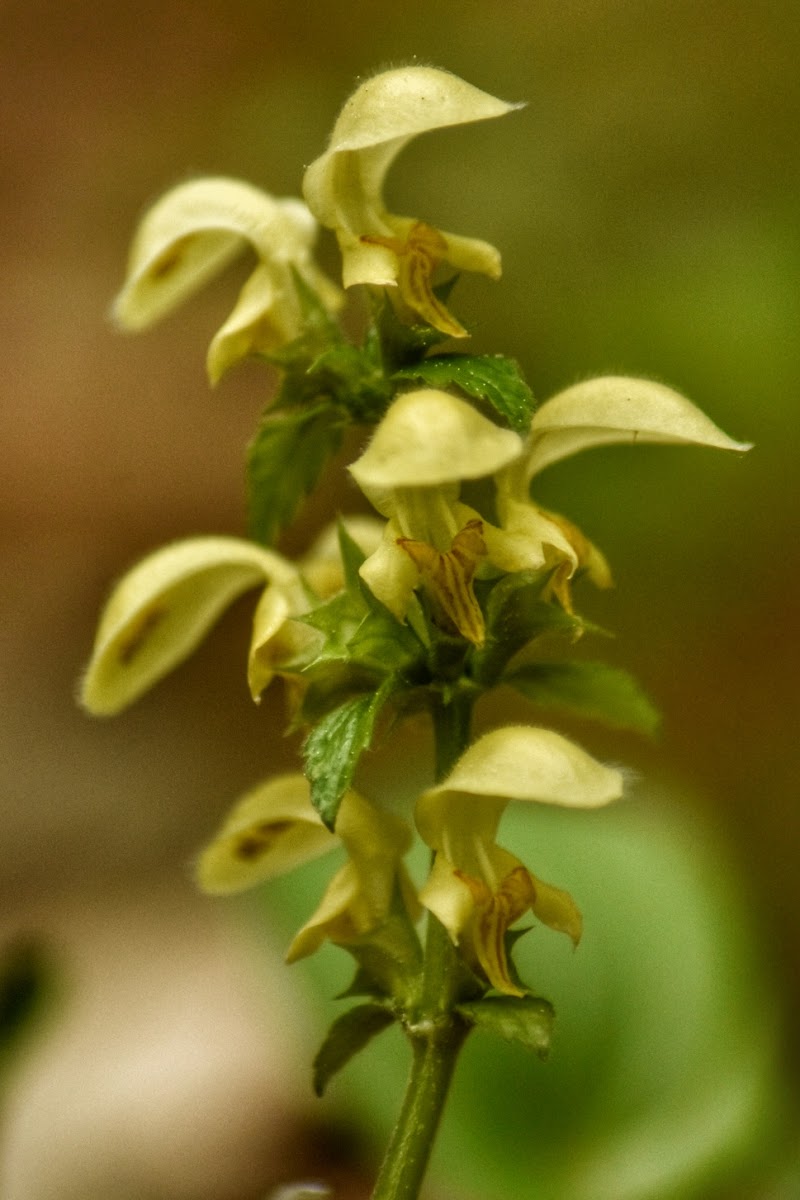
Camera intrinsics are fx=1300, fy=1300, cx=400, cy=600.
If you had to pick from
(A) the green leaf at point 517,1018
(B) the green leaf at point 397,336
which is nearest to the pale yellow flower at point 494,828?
(A) the green leaf at point 517,1018

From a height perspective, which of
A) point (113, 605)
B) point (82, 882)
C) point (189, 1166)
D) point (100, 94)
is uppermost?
point (100, 94)

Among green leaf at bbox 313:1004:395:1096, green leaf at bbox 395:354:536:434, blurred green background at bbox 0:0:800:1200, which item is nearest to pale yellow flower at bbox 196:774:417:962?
green leaf at bbox 313:1004:395:1096

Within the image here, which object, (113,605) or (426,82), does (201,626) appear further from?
(426,82)

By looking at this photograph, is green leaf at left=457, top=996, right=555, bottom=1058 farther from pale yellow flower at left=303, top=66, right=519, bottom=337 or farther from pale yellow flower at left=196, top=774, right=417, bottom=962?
pale yellow flower at left=303, top=66, right=519, bottom=337

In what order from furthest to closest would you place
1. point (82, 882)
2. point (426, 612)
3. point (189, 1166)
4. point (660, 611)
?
point (660, 611) < point (82, 882) < point (189, 1166) < point (426, 612)

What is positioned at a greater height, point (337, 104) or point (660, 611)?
point (337, 104)

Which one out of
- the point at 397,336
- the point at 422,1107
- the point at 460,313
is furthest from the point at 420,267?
the point at 460,313

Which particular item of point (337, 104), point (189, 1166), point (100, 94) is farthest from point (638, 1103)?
point (100, 94)
